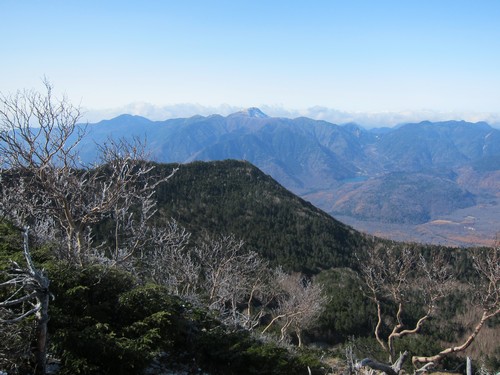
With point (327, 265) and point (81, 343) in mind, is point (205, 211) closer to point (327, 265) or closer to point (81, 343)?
point (327, 265)

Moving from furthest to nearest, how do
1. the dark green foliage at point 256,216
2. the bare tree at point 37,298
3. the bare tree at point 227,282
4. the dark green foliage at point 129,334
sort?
1. the dark green foliage at point 256,216
2. the bare tree at point 227,282
3. the dark green foliage at point 129,334
4. the bare tree at point 37,298

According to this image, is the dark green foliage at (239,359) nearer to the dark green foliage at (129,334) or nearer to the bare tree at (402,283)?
the dark green foliage at (129,334)

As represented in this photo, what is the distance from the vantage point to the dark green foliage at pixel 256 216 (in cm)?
6425

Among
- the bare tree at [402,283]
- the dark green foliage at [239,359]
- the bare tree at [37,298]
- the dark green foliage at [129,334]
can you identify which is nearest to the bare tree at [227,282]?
the dark green foliage at [239,359]

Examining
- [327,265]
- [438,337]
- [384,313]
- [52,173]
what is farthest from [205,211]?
[52,173]

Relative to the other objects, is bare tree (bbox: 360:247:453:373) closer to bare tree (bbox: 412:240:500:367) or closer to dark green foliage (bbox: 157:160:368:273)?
bare tree (bbox: 412:240:500:367)

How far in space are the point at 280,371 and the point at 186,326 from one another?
258cm

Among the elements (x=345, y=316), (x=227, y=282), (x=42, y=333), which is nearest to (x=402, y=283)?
(x=227, y=282)

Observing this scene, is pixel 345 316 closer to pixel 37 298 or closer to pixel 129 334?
pixel 129 334

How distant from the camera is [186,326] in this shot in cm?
944

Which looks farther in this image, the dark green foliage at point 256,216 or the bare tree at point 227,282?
the dark green foliage at point 256,216

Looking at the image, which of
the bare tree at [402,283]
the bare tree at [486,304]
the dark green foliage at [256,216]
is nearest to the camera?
the bare tree at [486,304]

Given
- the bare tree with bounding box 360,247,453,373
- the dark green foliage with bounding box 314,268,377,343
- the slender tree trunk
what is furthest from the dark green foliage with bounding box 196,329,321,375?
the dark green foliage with bounding box 314,268,377,343

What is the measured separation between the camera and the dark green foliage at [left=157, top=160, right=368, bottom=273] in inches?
2530
